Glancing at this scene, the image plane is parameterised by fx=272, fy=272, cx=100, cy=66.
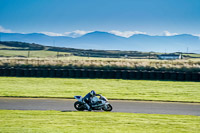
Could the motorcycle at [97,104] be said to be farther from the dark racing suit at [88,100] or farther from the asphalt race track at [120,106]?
the asphalt race track at [120,106]

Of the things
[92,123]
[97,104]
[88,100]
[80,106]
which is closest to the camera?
[92,123]

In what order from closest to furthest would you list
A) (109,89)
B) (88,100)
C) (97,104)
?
1. (97,104)
2. (88,100)
3. (109,89)

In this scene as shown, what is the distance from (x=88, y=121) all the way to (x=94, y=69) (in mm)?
22997

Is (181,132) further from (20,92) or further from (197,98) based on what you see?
(20,92)

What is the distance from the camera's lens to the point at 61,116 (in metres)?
14.0

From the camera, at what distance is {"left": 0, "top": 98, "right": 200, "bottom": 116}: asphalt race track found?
666 inches

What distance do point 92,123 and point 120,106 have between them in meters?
6.02

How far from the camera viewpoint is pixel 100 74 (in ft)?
112

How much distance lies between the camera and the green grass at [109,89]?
22.6m

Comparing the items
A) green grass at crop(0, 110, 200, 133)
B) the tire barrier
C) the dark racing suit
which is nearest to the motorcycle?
the dark racing suit

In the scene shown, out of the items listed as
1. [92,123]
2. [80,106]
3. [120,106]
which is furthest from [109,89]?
[92,123]

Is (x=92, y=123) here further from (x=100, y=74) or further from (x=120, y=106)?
(x=100, y=74)

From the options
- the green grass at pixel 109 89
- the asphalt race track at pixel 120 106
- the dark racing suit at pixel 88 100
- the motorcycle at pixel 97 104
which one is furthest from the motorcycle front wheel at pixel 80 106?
the green grass at pixel 109 89

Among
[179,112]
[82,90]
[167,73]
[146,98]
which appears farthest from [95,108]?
[167,73]
